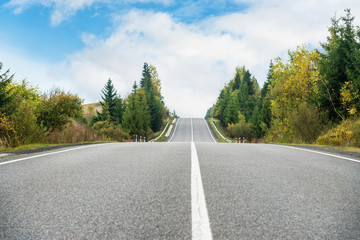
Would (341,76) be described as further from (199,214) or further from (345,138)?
(199,214)

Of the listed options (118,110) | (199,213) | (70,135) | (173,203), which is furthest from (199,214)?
(118,110)

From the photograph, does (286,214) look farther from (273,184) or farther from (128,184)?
(128,184)

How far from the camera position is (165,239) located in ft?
8.11

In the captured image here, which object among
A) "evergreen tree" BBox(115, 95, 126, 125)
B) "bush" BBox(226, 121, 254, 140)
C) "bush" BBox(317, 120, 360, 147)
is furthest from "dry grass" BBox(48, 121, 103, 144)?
"evergreen tree" BBox(115, 95, 126, 125)

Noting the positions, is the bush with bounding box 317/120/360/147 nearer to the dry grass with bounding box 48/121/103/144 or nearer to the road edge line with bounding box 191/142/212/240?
the road edge line with bounding box 191/142/212/240

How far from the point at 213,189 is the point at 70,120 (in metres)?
14.9

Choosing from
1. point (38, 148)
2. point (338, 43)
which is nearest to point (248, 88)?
point (338, 43)

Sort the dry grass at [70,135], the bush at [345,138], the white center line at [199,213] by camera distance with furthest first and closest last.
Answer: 1. the dry grass at [70,135]
2. the bush at [345,138]
3. the white center line at [199,213]

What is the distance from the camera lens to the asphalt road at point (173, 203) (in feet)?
8.79

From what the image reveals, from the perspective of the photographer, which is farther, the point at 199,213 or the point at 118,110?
the point at 118,110

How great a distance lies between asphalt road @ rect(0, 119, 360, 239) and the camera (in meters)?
2.68

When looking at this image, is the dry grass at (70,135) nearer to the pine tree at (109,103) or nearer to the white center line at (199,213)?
the white center line at (199,213)

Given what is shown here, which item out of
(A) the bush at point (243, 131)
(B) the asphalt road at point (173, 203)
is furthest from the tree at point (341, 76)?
(A) the bush at point (243, 131)

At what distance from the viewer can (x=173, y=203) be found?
3.56m
